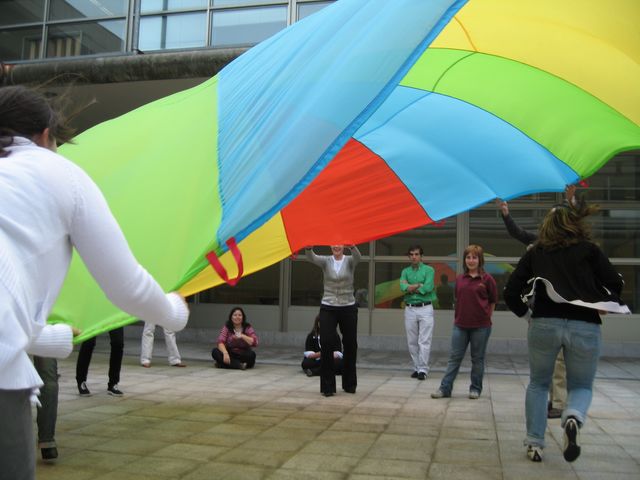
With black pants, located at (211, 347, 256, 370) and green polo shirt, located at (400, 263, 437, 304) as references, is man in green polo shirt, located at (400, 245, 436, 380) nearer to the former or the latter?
green polo shirt, located at (400, 263, 437, 304)

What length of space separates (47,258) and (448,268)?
12477 millimetres

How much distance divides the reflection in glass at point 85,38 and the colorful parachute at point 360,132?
355 inches

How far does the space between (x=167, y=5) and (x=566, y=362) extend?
11380 mm

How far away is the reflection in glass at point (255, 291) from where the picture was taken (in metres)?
14.6

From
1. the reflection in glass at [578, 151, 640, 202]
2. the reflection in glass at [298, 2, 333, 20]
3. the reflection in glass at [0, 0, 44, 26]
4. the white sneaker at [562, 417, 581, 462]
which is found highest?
the reflection in glass at [0, 0, 44, 26]

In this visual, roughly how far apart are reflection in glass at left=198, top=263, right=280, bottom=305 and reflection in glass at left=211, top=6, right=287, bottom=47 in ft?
16.7

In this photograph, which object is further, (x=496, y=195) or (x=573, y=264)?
(x=496, y=195)

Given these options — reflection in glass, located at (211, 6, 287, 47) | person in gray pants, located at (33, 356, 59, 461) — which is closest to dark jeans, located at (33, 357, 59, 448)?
person in gray pants, located at (33, 356, 59, 461)

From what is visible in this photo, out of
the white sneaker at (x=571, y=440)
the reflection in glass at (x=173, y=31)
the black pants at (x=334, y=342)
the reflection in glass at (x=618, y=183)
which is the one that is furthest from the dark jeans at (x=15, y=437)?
the reflection in glass at (x=618, y=183)

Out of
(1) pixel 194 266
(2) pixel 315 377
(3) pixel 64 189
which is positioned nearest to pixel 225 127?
(1) pixel 194 266

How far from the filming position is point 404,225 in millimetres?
5578

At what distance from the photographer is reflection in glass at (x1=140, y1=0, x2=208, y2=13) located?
12.8m

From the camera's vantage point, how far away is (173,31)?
12688mm

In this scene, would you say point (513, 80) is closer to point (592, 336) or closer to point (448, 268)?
point (592, 336)
